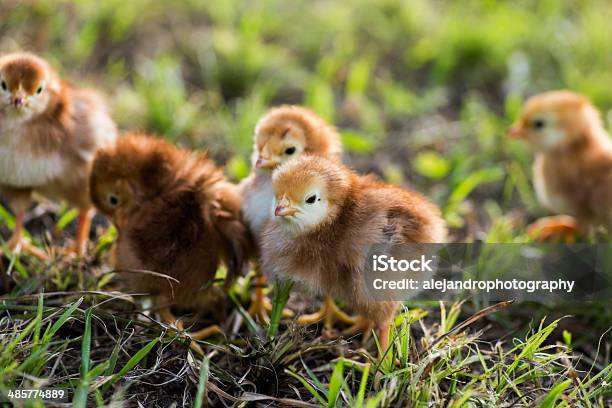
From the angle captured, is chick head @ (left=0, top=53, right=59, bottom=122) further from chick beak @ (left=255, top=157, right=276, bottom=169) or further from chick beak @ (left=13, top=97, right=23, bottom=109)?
chick beak @ (left=255, top=157, right=276, bottom=169)

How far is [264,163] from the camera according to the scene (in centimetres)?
336

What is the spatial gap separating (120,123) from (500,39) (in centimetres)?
329

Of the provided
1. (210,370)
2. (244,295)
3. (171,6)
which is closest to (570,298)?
(244,295)

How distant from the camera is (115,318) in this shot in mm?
3043

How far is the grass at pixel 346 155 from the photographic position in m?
2.94

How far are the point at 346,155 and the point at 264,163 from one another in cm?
185

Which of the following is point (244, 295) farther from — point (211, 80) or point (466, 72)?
point (466, 72)

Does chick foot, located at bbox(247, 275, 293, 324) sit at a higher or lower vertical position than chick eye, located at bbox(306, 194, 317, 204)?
lower

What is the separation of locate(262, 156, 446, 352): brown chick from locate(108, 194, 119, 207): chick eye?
0.87 m

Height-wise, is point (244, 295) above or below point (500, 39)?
below

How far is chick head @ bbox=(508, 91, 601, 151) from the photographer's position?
457 cm

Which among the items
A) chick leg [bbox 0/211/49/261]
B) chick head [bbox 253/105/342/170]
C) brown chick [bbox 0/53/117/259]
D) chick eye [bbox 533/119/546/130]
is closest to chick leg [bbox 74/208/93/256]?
brown chick [bbox 0/53/117/259]

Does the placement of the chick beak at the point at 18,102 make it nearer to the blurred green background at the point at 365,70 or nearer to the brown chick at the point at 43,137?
the brown chick at the point at 43,137

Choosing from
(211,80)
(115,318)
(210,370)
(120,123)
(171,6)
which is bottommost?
(210,370)
